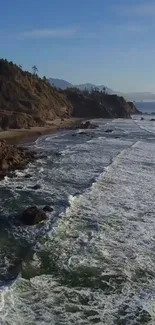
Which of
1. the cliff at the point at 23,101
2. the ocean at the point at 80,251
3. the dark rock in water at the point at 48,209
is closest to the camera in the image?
the ocean at the point at 80,251

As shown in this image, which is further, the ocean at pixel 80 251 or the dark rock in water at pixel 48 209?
the dark rock in water at pixel 48 209

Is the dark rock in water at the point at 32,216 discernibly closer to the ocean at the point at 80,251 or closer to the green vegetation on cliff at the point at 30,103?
the ocean at the point at 80,251

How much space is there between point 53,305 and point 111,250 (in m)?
4.70

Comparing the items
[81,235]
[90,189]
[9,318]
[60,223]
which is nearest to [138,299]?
[9,318]

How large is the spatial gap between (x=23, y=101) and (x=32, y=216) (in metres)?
63.3

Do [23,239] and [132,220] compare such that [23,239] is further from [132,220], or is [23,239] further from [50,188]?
[50,188]

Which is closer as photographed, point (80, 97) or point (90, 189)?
→ point (90, 189)

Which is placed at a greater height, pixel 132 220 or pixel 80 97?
pixel 80 97

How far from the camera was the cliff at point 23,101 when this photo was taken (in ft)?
223

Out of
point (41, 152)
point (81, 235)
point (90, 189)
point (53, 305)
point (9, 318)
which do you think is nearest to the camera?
point (9, 318)

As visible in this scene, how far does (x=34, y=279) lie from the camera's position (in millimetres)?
14070

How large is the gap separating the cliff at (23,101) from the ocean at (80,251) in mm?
37418

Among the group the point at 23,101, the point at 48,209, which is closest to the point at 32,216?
the point at 48,209

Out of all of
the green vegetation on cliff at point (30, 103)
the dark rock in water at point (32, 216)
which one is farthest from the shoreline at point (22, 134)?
the dark rock in water at point (32, 216)
